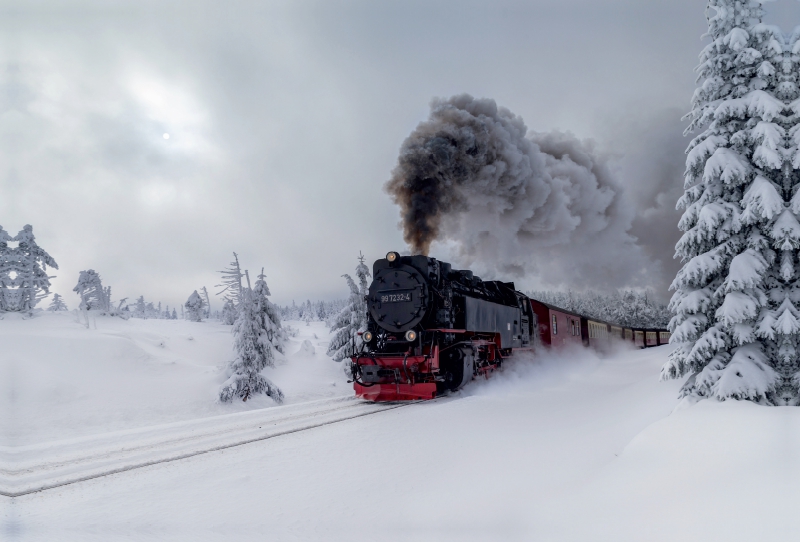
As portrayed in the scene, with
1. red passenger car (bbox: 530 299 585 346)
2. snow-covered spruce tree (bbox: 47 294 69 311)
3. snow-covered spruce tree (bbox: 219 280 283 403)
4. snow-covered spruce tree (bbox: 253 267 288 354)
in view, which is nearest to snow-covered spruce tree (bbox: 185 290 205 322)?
snow-covered spruce tree (bbox: 47 294 69 311)

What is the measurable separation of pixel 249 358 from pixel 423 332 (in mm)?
8753

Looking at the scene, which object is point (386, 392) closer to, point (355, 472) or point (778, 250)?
point (355, 472)

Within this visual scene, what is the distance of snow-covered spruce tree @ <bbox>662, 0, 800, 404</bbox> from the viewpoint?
291 inches

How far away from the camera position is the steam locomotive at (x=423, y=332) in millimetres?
13031

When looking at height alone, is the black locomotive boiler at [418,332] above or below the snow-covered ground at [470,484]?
above

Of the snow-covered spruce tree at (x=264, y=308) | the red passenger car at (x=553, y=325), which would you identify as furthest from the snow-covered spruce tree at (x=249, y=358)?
the red passenger car at (x=553, y=325)

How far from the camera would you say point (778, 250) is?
7.83m

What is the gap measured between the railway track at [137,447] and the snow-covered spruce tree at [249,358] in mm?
7553

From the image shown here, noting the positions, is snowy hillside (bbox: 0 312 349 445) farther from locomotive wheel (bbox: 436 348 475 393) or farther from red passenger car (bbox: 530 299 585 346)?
red passenger car (bbox: 530 299 585 346)

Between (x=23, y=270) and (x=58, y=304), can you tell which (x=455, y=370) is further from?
(x=58, y=304)

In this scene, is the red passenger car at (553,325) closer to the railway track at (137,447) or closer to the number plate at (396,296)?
the number plate at (396,296)

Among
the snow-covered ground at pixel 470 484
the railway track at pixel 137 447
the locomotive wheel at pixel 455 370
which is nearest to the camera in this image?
the snow-covered ground at pixel 470 484

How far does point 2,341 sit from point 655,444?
67.1ft

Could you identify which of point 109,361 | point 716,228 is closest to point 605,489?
point 716,228
